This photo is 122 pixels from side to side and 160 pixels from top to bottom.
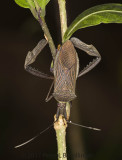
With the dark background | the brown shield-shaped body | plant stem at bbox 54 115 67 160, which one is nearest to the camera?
plant stem at bbox 54 115 67 160

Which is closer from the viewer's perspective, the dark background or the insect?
the insect

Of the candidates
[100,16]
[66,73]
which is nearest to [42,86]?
[66,73]

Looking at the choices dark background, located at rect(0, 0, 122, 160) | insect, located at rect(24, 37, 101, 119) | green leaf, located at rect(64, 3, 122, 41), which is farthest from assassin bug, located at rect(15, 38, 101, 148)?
dark background, located at rect(0, 0, 122, 160)

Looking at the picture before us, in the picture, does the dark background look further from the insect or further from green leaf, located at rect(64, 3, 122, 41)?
green leaf, located at rect(64, 3, 122, 41)

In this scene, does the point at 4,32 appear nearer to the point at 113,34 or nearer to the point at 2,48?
the point at 2,48

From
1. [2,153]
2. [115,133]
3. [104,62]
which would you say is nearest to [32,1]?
[115,133]

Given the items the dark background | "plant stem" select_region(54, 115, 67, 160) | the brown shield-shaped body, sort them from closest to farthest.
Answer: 1. "plant stem" select_region(54, 115, 67, 160)
2. the brown shield-shaped body
3. the dark background

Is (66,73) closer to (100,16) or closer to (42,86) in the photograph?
(100,16)

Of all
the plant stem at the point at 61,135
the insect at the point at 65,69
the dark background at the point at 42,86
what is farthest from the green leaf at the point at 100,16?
the dark background at the point at 42,86
